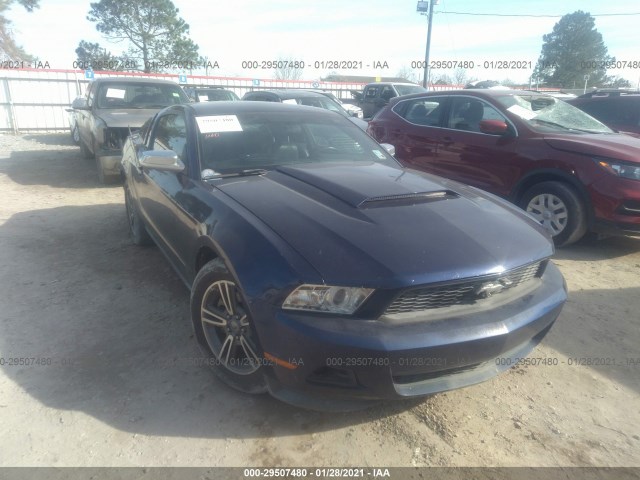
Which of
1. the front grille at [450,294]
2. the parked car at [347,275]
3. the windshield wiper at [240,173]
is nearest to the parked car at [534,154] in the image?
the parked car at [347,275]

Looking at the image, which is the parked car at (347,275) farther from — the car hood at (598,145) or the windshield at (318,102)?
the windshield at (318,102)

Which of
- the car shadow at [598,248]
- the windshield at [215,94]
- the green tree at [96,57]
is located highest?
the green tree at [96,57]

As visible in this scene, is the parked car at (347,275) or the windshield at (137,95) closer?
the parked car at (347,275)

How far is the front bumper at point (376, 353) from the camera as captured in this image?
74.4 inches

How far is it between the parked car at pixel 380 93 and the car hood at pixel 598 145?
425 inches

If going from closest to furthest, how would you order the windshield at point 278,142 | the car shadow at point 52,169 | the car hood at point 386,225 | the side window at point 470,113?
the car hood at point 386,225
the windshield at point 278,142
the side window at point 470,113
the car shadow at point 52,169

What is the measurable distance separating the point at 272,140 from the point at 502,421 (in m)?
2.35

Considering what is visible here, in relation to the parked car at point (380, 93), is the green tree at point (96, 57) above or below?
above

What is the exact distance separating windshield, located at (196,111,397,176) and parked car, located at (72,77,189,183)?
14.0 ft

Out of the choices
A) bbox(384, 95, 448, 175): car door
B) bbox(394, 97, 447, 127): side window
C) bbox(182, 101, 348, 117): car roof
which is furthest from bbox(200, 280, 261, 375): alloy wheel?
bbox(394, 97, 447, 127): side window

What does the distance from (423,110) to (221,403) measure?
5.12 metres

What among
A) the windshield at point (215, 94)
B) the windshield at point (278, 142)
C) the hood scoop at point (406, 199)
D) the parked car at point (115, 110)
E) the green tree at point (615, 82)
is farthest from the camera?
the green tree at point (615, 82)

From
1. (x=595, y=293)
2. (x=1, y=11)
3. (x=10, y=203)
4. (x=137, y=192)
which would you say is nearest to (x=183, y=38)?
(x=1, y=11)

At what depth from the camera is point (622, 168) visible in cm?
440
